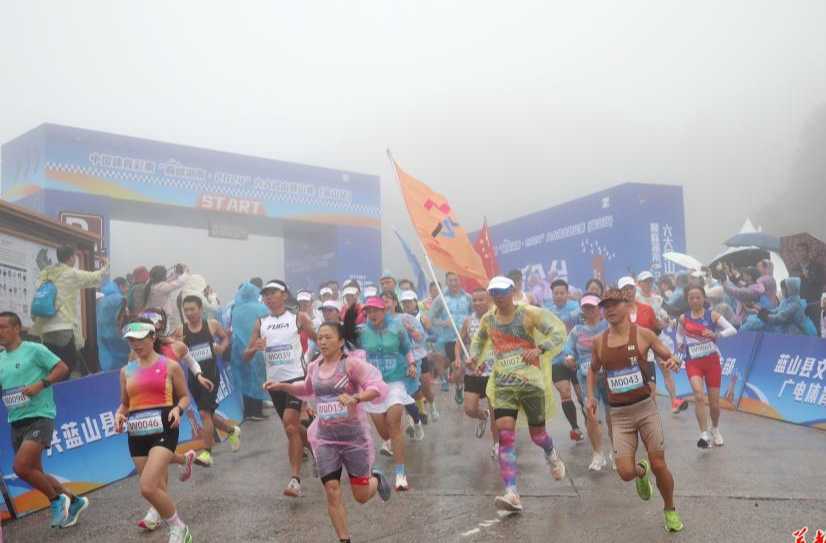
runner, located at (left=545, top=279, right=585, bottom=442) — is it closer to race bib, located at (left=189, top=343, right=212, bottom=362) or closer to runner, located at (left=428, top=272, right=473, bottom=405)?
runner, located at (left=428, top=272, right=473, bottom=405)

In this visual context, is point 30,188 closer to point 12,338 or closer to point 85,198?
point 85,198

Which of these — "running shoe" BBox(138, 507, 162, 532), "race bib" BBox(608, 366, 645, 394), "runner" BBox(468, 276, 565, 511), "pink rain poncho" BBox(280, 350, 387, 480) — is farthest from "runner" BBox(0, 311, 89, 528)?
"race bib" BBox(608, 366, 645, 394)

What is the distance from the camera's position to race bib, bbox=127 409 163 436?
544cm

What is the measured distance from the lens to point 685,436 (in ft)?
30.1

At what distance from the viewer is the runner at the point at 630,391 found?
5.32m

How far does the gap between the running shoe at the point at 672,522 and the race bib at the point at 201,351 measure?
5.31 meters

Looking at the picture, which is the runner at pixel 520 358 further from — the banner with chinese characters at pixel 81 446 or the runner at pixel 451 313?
the runner at pixel 451 313

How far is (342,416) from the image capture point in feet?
17.0

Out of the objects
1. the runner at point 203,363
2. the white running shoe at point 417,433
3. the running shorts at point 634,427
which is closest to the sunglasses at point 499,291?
the running shorts at point 634,427

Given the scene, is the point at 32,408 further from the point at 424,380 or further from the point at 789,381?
the point at 789,381

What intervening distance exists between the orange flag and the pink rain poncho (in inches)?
150

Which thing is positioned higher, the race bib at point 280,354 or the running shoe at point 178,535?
the race bib at point 280,354

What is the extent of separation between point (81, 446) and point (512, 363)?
456 cm

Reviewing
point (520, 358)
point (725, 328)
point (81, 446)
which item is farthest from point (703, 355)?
point (81, 446)
